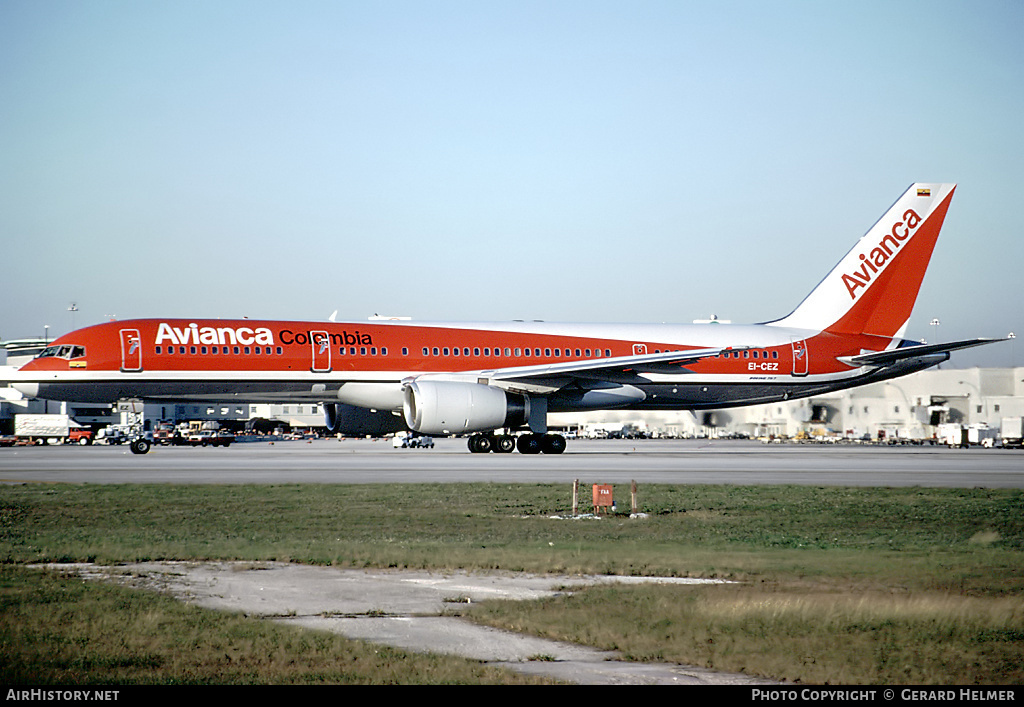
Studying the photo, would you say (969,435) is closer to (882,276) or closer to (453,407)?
(882,276)

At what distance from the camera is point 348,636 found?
947cm

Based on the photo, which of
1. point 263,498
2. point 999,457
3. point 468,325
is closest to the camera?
point 263,498

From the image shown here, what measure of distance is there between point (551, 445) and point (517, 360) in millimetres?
3810

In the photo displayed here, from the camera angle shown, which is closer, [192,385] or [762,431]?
[192,385]

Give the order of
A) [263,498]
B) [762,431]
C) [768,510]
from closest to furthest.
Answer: [768,510]
[263,498]
[762,431]

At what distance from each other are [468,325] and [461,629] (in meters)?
31.7

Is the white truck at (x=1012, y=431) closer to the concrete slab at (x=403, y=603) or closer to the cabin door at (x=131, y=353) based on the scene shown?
the cabin door at (x=131, y=353)

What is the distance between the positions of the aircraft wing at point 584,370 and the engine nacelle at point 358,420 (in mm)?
4512

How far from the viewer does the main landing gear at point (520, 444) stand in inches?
1617

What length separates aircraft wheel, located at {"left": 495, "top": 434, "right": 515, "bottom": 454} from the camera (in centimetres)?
4134

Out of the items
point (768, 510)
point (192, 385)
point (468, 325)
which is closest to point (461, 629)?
point (768, 510)

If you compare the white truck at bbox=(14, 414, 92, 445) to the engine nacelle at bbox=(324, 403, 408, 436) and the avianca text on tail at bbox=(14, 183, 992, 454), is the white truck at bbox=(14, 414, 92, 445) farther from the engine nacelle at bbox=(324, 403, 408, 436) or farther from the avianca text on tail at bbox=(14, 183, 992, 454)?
the engine nacelle at bbox=(324, 403, 408, 436)

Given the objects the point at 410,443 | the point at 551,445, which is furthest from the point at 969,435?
the point at 551,445
